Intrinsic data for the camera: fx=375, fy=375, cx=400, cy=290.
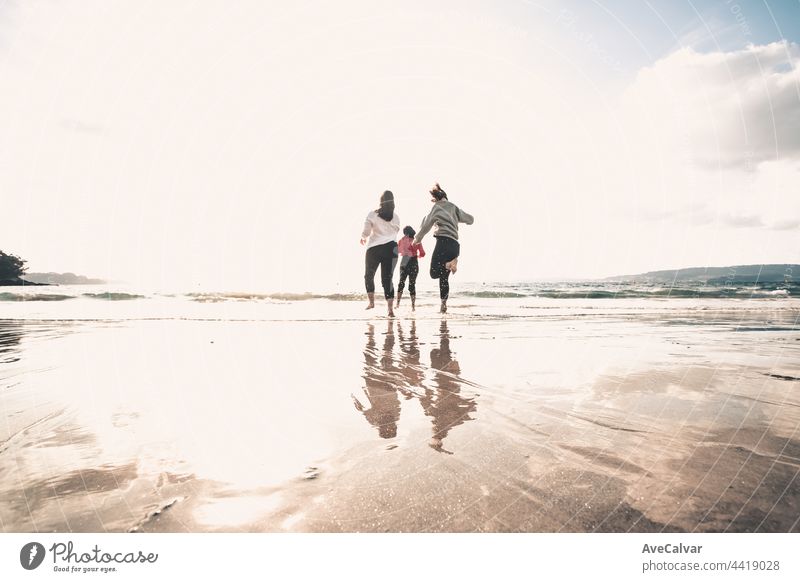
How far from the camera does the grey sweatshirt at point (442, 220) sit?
9.37 metres

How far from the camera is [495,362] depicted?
3.86 metres

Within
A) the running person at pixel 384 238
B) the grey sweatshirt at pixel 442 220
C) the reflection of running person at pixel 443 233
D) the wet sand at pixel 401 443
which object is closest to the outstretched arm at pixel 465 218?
the reflection of running person at pixel 443 233

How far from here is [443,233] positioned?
9414 millimetres

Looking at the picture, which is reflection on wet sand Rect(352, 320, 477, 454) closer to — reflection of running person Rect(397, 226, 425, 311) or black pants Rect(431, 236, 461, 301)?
black pants Rect(431, 236, 461, 301)

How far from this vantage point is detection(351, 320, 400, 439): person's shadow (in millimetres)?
2184

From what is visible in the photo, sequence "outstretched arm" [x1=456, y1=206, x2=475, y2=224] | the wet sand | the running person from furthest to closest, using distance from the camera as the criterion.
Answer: "outstretched arm" [x1=456, y1=206, x2=475, y2=224] < the running person < the wet sand

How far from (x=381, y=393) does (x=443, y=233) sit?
7080 millimetres

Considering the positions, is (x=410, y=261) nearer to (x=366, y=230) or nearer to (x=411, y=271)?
(x=411, y=271)

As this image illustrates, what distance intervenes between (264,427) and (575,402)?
2.02 m
